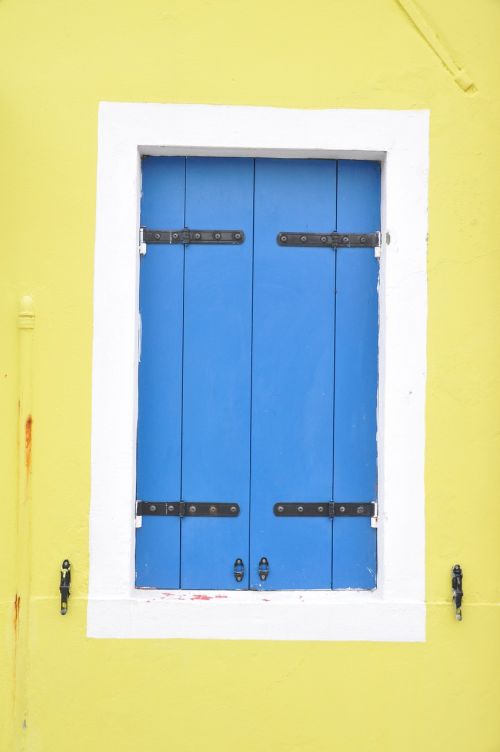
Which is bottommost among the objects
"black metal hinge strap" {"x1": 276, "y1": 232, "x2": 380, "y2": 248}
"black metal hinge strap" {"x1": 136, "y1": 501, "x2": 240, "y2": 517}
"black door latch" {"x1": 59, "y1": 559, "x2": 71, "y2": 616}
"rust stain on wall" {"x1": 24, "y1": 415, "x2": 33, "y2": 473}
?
"black door latch" {"x1": 59, "y1": 559, "x2": 71, "y2": 616}

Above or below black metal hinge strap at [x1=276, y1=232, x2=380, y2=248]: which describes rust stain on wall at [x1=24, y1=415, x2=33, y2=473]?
below

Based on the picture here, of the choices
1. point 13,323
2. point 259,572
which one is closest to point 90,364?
point 13,323

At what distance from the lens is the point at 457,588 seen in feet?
9.66

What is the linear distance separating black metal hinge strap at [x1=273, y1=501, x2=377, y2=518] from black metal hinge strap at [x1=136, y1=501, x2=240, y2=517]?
0.19 metres

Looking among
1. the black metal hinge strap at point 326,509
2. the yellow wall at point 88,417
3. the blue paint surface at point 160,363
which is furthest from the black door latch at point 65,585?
the black metal hinge strap at point 326,509

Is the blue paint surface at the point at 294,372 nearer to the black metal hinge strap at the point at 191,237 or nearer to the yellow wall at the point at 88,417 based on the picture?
the black metal hinge strap at the point at 191,237

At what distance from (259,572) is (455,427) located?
0.91 m

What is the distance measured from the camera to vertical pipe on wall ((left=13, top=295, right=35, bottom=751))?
2.92 m

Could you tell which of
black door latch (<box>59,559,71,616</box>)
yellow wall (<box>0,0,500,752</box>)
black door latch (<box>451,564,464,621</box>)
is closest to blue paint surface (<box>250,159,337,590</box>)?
yellow wall (<box>0,0,500,752</box>)

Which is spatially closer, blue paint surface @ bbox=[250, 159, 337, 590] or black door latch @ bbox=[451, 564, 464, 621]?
black door latch @ bbox=[451, 564, 464, 621]

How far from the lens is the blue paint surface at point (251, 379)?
3.07m

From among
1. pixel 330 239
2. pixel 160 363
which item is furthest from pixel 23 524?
pixel 330 239

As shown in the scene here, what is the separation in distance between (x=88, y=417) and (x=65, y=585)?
60 centimetres

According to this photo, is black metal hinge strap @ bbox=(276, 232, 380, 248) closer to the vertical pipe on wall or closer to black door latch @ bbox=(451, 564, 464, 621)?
the vertical pipe on wall
